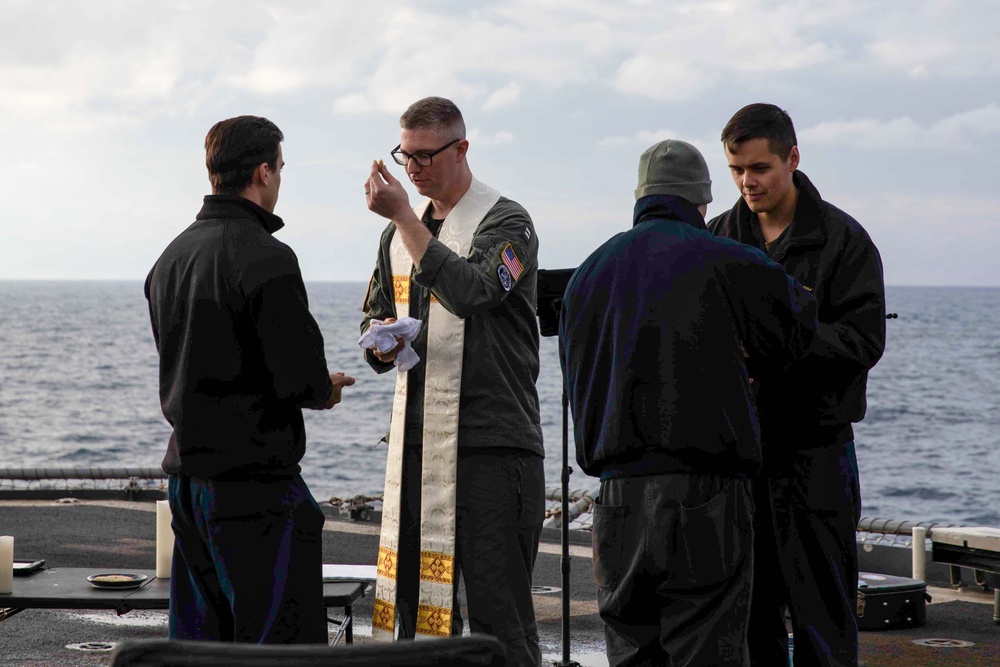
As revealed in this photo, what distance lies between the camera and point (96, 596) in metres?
4.12

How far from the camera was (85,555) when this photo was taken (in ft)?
25.9

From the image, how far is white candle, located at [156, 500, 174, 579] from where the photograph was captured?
4516mm

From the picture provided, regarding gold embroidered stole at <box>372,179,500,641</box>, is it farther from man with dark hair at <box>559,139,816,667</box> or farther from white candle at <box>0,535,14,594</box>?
white candle at <box>0,535,14,594</box>

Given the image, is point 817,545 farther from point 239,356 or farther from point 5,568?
point 5,568

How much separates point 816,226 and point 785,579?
959mm

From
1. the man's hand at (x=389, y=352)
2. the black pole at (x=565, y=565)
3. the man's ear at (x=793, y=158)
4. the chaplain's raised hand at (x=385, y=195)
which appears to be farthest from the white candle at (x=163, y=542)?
the man's ear at (x=793, y=158)

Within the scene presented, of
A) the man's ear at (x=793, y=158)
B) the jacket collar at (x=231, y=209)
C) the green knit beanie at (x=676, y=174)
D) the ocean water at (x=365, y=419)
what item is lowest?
the ocean water at (x=365, y=419)

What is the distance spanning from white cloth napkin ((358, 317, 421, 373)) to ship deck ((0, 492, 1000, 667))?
2013mm

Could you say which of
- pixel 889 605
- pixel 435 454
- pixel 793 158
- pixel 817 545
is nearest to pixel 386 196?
pixel 435 454

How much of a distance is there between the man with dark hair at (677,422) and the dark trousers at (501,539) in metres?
0.55

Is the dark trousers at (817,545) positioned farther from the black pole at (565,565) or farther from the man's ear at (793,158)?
the black pole at (565,565)

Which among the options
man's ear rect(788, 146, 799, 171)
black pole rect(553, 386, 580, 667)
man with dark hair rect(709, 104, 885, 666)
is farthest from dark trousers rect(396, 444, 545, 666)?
man's ear rect(788, 146, 799, 171)

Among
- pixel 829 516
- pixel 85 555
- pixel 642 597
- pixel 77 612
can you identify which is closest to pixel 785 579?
pixel 829 516

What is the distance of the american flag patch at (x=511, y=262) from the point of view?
11.9 feet
